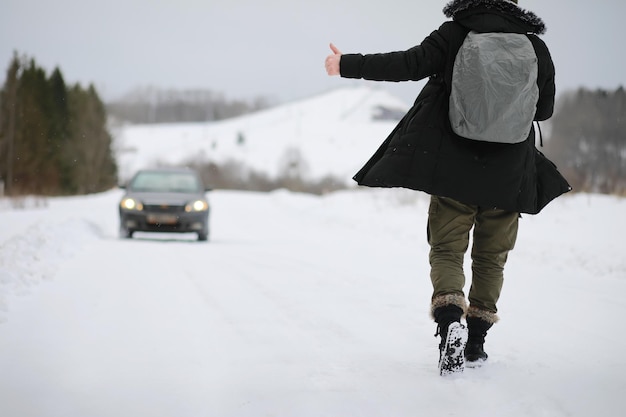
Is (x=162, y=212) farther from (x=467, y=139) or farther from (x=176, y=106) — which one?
(x=176, y=106)

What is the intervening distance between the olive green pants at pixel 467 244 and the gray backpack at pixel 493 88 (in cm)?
39

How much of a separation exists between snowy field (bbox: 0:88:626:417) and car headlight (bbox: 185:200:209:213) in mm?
2631

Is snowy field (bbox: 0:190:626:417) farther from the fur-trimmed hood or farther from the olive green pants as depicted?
the fur-trimmed hood

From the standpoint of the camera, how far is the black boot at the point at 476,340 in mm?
3262

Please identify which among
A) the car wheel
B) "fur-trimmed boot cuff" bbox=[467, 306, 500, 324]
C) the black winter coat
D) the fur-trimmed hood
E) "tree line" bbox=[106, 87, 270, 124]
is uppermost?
"tree line" bbox=[106, 87, 270, 124]

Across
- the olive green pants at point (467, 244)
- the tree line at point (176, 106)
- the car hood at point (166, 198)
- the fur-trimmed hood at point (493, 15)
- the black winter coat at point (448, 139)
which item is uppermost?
the tree line at point (176, 106)

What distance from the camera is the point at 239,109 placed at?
460 ft

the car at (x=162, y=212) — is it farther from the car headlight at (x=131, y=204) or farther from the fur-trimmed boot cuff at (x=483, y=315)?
the fur-trimmed boot cuff at (x=483, y=315)

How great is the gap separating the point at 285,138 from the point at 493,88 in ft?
320

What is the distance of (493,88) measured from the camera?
297 centimetres

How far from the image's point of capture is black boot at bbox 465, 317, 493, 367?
128 inches

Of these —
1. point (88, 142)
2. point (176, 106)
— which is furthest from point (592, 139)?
point (176, 106)

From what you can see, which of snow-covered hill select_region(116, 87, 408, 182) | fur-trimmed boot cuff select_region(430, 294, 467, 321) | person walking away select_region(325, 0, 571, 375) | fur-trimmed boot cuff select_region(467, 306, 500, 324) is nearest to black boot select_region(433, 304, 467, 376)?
person walking away select_region(325, 0, 571, 375)

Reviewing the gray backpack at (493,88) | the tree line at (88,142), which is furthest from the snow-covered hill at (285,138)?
the gray backpack at (493,88)
